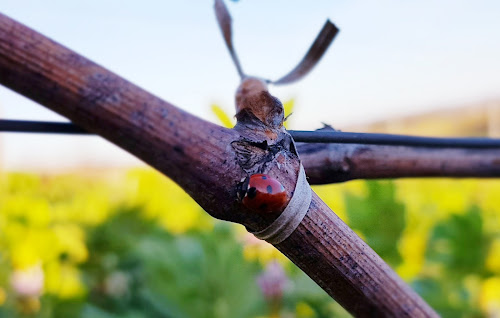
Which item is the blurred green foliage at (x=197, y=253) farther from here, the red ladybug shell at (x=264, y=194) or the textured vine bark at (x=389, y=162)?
the red ladybug shell at (x=264, y=194)

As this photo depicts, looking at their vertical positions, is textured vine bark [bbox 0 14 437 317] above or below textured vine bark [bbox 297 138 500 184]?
below

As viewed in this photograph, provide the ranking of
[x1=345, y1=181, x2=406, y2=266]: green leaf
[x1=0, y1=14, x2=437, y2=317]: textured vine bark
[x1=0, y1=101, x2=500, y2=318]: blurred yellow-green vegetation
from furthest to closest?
[x1=0, y1=101, x2=500, y2=318]: blurred yellow-green vegetation < [x1=345, y1=181, x2=406, y2=266]: green leaf < [x1=0, y1=14, x2=437, y2=317]: textured vine bark

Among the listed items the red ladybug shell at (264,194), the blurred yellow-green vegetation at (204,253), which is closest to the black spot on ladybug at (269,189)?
the red ladybug shell at (264,194)

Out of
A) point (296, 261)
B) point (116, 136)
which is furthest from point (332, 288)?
point (116, 136)

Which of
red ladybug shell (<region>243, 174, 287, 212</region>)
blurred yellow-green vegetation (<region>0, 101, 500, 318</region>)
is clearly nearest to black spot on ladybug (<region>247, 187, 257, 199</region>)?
red ladybug shell (<region>243, 174, 287, 212</region>)

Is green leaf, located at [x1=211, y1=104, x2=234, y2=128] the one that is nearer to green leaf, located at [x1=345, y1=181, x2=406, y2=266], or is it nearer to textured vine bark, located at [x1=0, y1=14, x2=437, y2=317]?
green leaf, located at [x1=345, y1=181, x2=406, y2=266]

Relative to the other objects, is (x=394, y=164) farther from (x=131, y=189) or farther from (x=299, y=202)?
(x=131, y=189)
